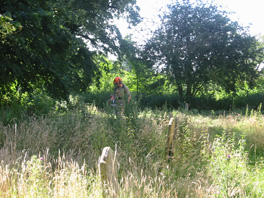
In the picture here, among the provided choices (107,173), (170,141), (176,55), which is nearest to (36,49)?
(170,141)

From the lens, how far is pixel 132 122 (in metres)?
5.57

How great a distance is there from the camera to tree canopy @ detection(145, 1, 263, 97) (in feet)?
68.4

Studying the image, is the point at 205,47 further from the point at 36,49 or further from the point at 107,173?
the point at 107,173

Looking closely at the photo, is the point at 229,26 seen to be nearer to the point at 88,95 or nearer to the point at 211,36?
the point at 211,36

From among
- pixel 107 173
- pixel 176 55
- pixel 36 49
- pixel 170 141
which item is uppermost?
pixel 176 55

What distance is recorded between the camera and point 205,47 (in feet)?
67.2

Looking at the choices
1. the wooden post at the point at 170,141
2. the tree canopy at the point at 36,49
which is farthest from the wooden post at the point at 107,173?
the tree canopy at the point at 36,49

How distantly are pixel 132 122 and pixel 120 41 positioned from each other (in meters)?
12.8

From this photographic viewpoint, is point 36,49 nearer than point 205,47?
Yes

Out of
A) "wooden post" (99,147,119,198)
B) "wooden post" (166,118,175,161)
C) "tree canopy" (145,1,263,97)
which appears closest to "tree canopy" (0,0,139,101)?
"wooden post" (166,118,175,161)

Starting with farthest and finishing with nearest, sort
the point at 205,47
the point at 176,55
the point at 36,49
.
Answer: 1. the point at 176,55
2. the point at 205,47
3. the point at 36,49

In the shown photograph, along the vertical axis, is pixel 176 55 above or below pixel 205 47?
below

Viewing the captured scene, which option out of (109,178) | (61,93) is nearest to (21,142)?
(109,178)

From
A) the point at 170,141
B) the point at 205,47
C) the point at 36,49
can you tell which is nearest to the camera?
the point at 170,141
